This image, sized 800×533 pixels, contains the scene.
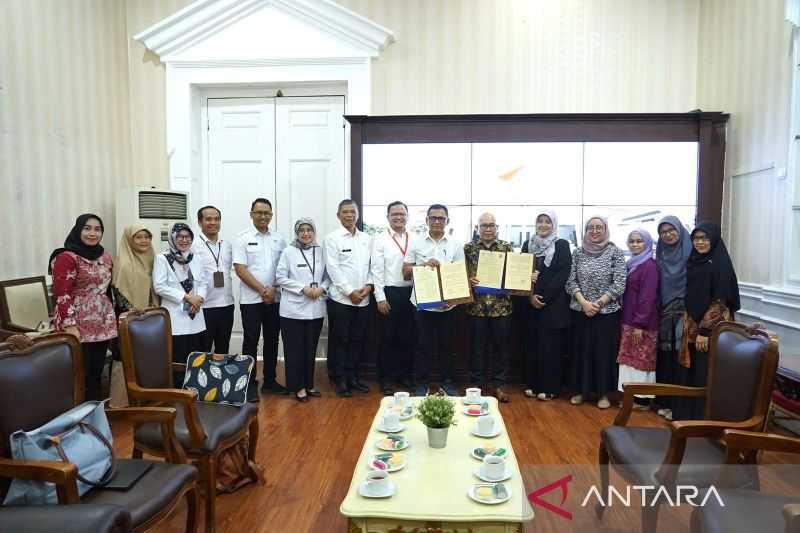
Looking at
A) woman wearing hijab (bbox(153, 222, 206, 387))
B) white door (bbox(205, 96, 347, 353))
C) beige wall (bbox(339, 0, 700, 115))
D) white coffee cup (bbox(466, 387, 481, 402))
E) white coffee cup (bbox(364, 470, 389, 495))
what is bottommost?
white coffee cup (bbox(364, 470, 389, 495))

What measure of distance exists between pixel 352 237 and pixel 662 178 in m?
2.84

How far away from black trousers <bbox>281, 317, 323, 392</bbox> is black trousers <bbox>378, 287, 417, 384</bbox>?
574mm

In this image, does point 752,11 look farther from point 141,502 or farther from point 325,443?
point 141,502

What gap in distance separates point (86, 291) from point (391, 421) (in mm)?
2295

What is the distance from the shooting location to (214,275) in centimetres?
380

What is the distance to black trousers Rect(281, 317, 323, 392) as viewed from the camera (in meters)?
3.91

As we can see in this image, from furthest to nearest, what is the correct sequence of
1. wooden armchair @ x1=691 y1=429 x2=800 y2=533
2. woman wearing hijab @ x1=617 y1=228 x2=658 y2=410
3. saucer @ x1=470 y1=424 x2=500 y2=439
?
woman wearing hijab @ x1=617 y1=228 x2=658 y2=410
saucer @ x1=470 y1=424 x2=500 y2=439
wooden armchair @ x1=691 y1=429 x2=800 y2=533

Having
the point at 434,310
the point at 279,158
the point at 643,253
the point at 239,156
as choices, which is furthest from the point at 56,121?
the point at 643,253

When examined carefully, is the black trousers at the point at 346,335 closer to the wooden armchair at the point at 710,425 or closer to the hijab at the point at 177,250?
the hijab at the point at 177,250

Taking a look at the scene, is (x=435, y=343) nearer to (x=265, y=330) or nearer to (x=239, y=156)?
(x=265, y=330)

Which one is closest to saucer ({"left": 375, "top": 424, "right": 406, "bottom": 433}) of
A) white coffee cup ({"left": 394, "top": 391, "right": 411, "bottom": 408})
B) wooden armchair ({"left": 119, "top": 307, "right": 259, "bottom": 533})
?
white coffee cup ({"left": 394, "top": 391, "right": 411, "bottom": 408})

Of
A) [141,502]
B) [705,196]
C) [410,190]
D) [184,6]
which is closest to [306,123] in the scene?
[410,190]

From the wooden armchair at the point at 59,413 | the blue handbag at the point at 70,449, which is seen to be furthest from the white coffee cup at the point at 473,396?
the blue handbag at the point at 70,449

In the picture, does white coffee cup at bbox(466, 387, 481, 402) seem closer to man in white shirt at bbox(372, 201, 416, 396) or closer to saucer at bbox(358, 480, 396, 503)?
saucer at bbox(358, 480, 396, 503)
